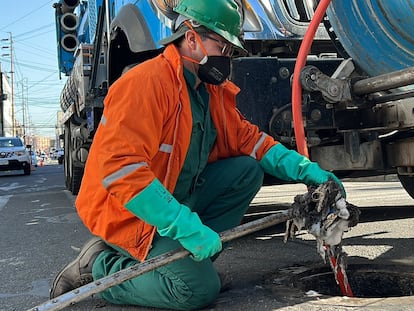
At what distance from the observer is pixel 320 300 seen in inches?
102

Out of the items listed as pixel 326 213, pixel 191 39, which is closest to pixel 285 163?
pixel 326 213

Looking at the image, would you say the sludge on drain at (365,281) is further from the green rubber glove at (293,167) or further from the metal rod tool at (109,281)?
the metal rod tool at (109,281)

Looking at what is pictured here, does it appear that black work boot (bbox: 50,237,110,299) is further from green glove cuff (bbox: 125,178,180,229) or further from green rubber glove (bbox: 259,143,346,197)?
green rubber glove (bbox: 259,143,346,197)

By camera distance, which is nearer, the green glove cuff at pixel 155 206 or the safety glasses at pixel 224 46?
the green glove cuff at pixel 155 206

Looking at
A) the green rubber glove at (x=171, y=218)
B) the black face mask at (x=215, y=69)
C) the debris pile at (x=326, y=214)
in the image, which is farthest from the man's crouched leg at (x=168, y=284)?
the black face mask at (x=215, y=69)

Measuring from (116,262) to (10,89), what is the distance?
7415 cm

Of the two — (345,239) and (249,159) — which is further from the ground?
(249,159)

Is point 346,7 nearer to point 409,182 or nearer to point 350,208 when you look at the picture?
point 350,208

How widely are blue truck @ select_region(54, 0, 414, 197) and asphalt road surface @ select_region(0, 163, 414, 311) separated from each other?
0.54 metres

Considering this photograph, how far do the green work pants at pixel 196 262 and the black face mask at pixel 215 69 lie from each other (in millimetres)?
540

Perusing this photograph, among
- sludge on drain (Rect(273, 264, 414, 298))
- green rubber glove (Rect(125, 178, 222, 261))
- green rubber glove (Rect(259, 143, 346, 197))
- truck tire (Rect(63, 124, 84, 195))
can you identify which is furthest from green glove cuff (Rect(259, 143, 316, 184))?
truck tire (Rect(63, 124, 84, 195))

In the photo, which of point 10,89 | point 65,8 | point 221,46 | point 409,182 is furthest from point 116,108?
point 10,89

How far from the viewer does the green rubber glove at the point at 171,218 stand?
2139mm

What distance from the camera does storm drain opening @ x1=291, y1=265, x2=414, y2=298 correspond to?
116 inches
